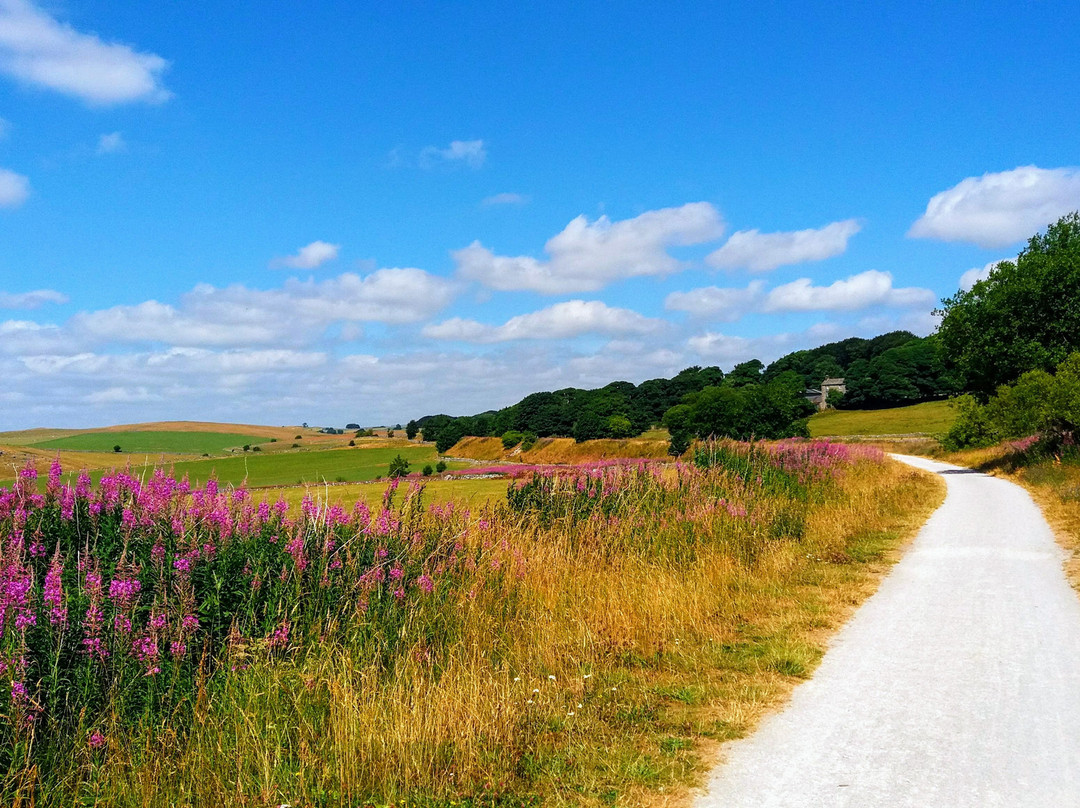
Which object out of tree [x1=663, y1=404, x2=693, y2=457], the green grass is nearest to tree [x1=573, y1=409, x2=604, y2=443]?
tree [x1=663, y1=404, x2=693, y2=457]

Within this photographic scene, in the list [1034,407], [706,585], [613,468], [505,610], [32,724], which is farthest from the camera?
[1034,407]

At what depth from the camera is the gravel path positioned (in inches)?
158

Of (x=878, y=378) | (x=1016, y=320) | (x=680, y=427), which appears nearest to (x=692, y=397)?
(x=680, y=427)

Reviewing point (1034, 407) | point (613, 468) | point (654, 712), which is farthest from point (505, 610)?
point (1034, 407)

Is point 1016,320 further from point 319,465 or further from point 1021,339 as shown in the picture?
point 319,465

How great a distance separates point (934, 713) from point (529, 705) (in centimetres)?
301

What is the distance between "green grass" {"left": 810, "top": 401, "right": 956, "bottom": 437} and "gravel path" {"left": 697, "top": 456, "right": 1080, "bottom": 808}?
71.6m

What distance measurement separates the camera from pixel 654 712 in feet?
17.0

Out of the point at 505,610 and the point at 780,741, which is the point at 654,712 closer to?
the point at 780,741

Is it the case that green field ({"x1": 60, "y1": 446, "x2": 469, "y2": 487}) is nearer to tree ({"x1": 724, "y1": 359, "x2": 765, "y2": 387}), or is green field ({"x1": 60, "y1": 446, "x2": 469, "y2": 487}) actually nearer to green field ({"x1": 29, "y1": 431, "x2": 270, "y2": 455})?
green field ({"x1": 29, "y1": 431, "x2": 270, "y2": 455})

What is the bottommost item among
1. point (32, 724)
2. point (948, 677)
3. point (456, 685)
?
point (948, 677)

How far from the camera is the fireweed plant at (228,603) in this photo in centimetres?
413

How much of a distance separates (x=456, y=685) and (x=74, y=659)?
2.52m

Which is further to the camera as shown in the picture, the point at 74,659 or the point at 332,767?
the point at 74,659
